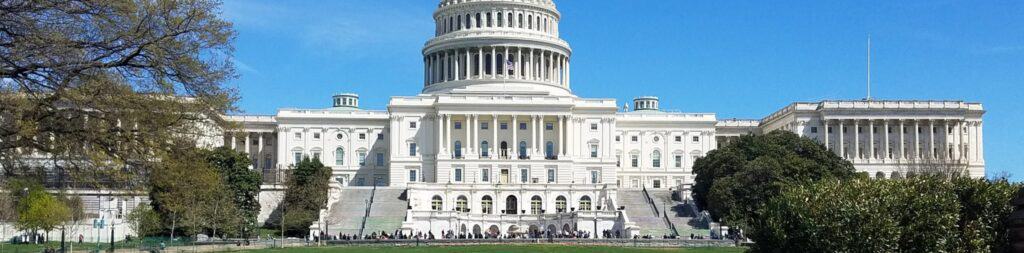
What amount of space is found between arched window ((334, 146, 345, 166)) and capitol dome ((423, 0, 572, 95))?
11.7 meters

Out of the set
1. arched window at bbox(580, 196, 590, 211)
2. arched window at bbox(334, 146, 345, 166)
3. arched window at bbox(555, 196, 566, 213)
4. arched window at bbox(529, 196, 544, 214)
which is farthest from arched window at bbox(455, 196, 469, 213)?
arched window at bbox(334, 146, 345, 166)

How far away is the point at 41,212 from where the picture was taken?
68.6 m

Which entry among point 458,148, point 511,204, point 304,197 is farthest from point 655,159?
point 304,197

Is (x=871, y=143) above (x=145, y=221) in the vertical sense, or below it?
above

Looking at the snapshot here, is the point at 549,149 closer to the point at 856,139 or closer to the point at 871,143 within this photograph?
the point at 856,139

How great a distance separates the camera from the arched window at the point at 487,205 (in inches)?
3885

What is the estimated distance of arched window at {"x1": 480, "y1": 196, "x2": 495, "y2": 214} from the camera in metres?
98.7

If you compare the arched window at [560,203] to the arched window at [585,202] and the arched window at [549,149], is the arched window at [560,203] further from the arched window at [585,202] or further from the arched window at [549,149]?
the arched window at [549,149]

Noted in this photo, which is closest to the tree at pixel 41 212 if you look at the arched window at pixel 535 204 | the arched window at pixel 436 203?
the arched window at pixel 436 203

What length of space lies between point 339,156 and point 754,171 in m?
50.3

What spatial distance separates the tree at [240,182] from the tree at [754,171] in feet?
102

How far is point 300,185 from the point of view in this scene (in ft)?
299

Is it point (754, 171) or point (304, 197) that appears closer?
point (754, 171)

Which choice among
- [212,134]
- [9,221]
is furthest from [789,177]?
[212,134]
